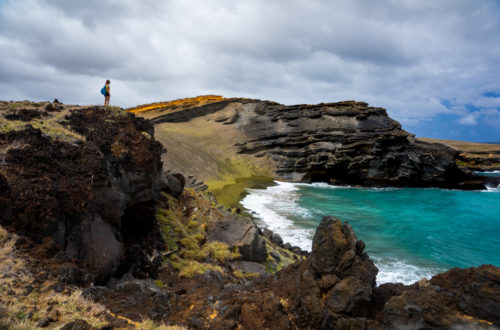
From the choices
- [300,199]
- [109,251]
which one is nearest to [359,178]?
[300,199]

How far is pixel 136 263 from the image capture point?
834 centimetres

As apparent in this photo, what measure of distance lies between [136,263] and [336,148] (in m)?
39.8

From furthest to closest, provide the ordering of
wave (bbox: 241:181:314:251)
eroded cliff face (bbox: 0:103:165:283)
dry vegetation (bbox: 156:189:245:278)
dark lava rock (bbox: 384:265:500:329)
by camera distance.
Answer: wave (bbox: 241:181:314:251) < dry vegetation (bbox: 156:189:245:278) < eroded cliff face (bbox: 0:103:165:283) < dark lava rock (bbox: 384:265:500:329)

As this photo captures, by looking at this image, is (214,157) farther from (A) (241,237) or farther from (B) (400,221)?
(A) (241,237)

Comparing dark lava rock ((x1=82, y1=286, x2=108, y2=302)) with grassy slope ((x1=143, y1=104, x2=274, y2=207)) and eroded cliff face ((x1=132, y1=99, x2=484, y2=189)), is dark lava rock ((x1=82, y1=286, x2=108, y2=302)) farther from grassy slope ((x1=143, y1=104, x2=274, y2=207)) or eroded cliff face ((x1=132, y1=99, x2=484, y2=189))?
eroded cliff face ((x1=132, y1=99, x2=484, y2=189))

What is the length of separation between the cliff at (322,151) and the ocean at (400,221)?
13.4 ft

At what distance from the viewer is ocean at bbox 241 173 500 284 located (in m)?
16.4

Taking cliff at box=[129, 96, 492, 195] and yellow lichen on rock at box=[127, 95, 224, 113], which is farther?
yellow lichen on rock at box=[127, 95, 224, 113]

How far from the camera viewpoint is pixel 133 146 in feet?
33.0

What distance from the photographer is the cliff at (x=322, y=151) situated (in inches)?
1660

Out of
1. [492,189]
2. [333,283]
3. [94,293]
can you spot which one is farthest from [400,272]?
[492,189]

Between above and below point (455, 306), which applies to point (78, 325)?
below

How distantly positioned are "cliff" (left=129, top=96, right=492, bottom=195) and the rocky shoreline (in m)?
26.0

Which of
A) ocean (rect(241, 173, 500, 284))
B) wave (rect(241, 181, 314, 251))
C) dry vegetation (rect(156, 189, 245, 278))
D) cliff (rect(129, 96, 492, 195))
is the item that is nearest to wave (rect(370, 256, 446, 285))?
ocean (rect(241, 173, 500, 284))
